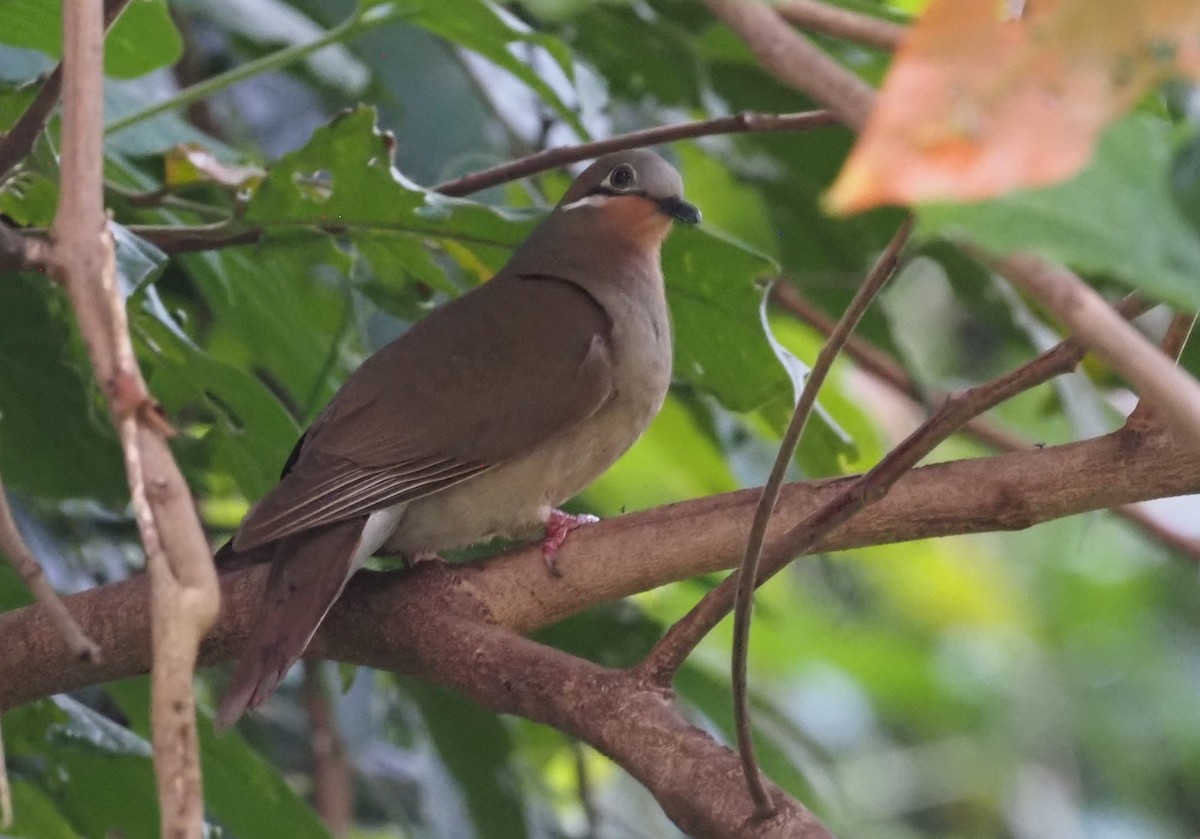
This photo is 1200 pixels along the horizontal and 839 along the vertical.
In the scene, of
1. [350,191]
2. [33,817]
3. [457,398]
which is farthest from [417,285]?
[33,817]

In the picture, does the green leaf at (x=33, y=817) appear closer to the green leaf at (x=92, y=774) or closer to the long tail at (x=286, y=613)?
the green leaf at (x=92, y=774)

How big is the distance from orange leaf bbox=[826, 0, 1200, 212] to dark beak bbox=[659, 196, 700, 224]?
2.21 meters

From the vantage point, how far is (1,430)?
2500 mm

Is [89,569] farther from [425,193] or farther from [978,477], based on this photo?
[978,477]

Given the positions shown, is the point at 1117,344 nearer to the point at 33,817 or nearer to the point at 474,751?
the point at 33,817

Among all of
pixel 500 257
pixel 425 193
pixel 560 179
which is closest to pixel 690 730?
pixel 425 193

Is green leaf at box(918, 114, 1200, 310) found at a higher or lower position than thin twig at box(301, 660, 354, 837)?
lower

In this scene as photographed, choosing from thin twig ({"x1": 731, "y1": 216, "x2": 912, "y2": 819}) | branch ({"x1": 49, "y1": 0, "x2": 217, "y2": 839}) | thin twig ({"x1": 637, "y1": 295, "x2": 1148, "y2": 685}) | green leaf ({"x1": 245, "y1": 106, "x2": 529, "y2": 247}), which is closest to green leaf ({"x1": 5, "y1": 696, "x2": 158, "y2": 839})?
green leaf ({"x1": 245, "y1": 106, "x2": 529, "y2": 247})

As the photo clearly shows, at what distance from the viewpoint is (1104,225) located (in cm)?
73

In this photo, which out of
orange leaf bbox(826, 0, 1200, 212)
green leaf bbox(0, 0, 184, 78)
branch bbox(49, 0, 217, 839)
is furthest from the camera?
green leaf bbox(0, 0, 184, 78)

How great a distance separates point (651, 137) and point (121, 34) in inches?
35.1

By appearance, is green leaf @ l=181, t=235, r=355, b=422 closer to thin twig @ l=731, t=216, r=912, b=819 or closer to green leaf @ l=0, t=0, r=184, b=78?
green leaf @ l=0, t=0, r=184, b=78

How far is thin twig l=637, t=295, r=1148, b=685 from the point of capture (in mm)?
1334

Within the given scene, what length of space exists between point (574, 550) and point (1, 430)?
3.55 feet
